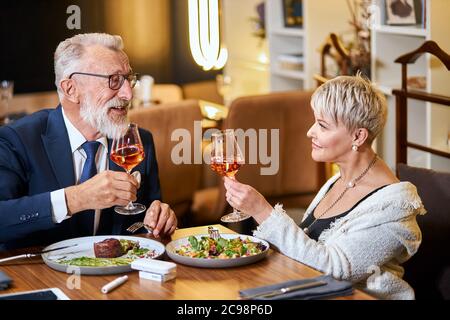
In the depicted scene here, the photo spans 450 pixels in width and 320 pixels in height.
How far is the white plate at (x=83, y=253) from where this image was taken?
6.93 feet

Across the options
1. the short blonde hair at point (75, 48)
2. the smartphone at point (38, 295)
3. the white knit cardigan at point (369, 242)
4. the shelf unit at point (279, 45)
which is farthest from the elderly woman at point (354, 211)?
the shelf unit at point (279, 45)

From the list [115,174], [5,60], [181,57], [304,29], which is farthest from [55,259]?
[181,57]

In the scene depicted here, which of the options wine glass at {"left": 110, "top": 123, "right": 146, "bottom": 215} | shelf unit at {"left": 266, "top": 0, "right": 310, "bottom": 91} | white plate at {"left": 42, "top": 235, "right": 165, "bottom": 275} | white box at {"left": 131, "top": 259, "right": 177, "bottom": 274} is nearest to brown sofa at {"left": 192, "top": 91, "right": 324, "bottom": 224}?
shelf unit at {"left": 266, "top": 0, "right": 310, "bottom": 91}

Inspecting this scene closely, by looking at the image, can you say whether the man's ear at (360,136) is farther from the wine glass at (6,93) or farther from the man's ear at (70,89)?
the wine glass at (6,93)

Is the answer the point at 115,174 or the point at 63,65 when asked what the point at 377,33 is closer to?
the point at 63,65

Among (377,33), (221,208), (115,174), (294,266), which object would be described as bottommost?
(221,208)

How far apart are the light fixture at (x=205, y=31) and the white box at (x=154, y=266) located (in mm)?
1536

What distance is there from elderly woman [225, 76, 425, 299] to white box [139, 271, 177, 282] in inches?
11.8

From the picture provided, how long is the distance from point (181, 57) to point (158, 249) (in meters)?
4.74

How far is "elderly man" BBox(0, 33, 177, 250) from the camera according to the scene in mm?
2391

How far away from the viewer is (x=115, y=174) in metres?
2.29

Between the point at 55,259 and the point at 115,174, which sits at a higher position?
the point at 115,174

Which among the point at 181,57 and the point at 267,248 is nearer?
the point at 267,248

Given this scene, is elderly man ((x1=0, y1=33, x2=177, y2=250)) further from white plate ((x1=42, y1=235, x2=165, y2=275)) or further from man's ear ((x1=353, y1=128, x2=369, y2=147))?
man's ear ((x1=353, y1=128, x2=369, y2=147))
